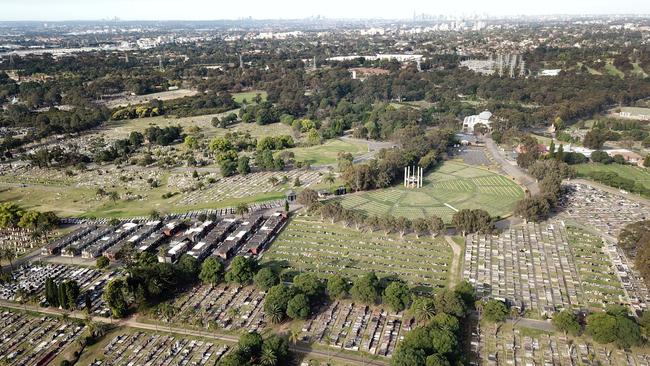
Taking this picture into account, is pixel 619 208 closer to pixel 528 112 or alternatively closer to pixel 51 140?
pixel 528 112

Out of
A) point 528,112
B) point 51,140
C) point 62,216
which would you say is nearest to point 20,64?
point 51,140

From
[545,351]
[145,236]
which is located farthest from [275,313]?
[145,236]

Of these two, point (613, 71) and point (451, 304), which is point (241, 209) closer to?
point (451, 304)

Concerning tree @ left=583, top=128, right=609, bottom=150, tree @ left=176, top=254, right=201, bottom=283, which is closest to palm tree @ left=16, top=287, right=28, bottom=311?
tree @ left=176, top=254, right=201, bottom=283

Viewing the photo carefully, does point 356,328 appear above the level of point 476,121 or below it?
below

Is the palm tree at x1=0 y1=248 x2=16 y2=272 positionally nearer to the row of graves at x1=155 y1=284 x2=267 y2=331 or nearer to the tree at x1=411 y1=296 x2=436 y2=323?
the row of graves at x1=155 y1=284 x2=267 y2=331

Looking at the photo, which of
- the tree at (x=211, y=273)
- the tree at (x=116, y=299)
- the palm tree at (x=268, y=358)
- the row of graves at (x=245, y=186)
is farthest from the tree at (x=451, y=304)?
the row of graves at (x=245, y=186)

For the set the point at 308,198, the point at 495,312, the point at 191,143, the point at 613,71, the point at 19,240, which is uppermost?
the point at 613,71
